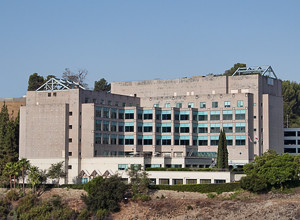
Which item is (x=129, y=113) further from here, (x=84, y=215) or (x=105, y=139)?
(x=84, y=215)

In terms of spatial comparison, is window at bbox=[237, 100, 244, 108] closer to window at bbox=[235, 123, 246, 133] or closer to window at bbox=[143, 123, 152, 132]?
window at bbox=[235, 123, 246, 133]

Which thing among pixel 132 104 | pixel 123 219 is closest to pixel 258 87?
pixel 132 104

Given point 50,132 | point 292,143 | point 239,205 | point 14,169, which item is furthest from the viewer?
point 292,143

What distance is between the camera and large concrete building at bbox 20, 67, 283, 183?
14131cm

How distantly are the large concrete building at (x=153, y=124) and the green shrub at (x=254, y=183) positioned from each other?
85.6 feet

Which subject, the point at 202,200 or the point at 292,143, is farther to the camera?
the point at 292,143

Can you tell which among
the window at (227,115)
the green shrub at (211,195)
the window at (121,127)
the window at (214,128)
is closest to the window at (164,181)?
the green shrub at (211,195)

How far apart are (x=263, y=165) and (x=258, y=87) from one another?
122 ft

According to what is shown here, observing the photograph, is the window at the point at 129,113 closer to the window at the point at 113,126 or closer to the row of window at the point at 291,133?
the window at the point at 113,126

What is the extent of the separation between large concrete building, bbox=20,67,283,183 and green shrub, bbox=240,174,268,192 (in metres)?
26.1

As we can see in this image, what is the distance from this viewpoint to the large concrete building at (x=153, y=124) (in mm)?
141312

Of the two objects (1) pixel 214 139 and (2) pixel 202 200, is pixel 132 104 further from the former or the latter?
(2) pixel 202 200

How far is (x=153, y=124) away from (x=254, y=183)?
42.9 metres

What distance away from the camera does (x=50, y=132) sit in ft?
466
